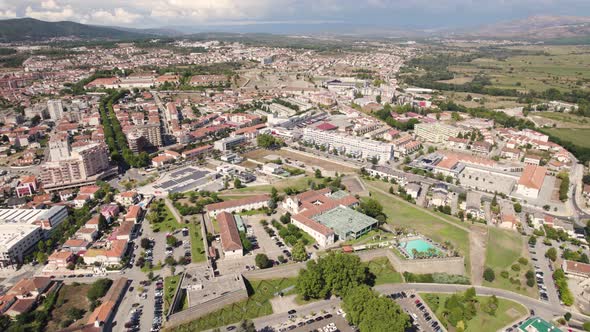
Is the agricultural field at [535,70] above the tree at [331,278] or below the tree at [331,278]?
above

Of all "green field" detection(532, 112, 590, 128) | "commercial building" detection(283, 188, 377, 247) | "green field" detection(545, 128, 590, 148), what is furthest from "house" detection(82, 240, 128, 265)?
"green field" detection(532, 112, 590, 128)

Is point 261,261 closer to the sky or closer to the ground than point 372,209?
closer to the ground

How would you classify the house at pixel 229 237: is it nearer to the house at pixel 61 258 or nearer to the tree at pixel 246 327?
the tree at pixel 246 327

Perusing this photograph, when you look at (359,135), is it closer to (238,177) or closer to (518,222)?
(238,177)

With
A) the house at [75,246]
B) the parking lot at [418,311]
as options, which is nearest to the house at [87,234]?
the house at [75,246]

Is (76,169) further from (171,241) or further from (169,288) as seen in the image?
(169,288)

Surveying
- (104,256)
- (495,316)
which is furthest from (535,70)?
(104,256)
